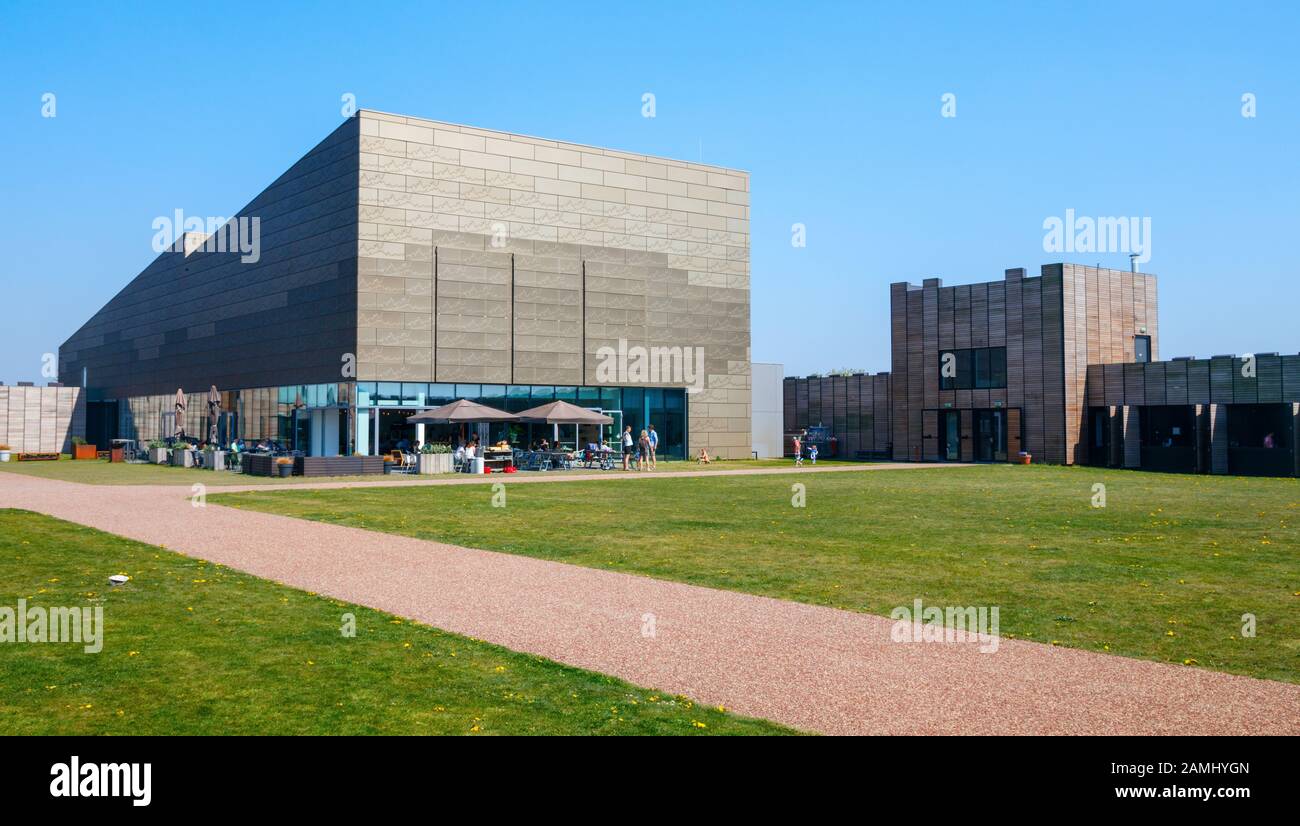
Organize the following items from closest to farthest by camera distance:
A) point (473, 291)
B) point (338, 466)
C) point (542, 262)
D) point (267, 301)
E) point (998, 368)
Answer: point (338, 466)
point (473, 291)
point (542, 262)
point (998, 368)
point (267, 301)

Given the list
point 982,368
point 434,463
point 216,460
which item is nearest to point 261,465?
point 434,463

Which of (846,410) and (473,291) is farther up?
(473,291)

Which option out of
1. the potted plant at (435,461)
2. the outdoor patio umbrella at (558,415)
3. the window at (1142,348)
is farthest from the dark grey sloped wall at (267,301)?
the window at (1142,348)

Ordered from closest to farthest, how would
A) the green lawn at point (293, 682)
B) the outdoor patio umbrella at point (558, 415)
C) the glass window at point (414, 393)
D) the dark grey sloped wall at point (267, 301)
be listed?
1. the green lawn at point (293, 682)
2. the outdoor patio umbrella at point (558, 415)
3. the glass window at point (414, 393)
4. the dark grey sloped wall at point (267, 301)

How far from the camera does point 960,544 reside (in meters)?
15.9

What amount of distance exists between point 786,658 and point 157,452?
5011 centimetres

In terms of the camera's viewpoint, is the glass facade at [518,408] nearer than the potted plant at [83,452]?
Yes

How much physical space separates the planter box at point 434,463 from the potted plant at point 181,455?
543 inches

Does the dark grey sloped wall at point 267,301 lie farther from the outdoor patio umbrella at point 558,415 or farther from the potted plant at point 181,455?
the outdoor patio umbrella at point 558,415

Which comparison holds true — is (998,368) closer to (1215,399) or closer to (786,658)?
(1215,399)

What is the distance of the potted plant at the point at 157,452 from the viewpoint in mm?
50344

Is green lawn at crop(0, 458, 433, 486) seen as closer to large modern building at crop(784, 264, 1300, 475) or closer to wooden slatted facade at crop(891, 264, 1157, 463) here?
wooden slatted facade at crop(891, 264, 1157, 463)
